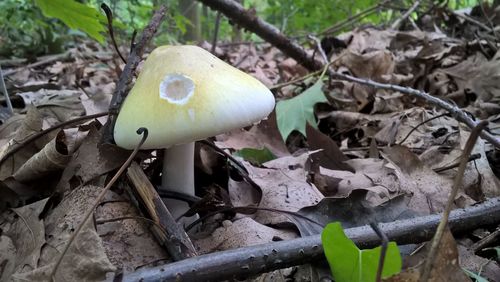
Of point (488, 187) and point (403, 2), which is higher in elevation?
point (488, 187)

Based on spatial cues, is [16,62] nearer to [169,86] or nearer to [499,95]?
[169,86]

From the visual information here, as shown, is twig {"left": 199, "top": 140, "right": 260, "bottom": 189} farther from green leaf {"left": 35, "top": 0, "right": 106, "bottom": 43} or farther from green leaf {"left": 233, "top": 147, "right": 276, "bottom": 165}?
green leaf {"left": 35, "top": 0, "right": 106, "bottom": 43}

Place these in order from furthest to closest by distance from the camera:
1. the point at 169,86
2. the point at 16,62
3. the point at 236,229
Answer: the point at 16,62
the point at 236,229
the point at 169,86

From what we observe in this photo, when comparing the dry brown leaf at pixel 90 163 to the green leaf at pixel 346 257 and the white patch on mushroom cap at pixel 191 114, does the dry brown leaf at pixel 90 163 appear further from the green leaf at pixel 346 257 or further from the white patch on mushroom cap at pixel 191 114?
the green leaf at pixel 346 257

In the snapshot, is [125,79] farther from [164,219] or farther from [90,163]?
[164,219]

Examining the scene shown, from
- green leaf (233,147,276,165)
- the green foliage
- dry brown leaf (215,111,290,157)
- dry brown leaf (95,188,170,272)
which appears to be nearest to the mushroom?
dry brown leaf (95,188,170,272)

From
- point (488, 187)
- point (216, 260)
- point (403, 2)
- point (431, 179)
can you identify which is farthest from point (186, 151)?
point (403, 2)
